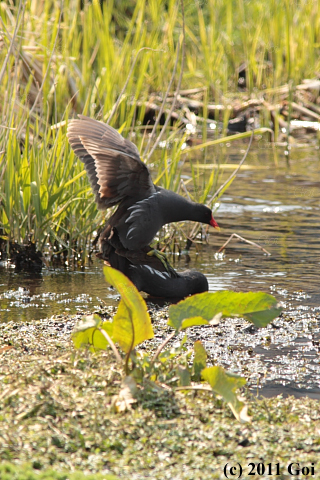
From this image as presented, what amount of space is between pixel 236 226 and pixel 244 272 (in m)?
1.25

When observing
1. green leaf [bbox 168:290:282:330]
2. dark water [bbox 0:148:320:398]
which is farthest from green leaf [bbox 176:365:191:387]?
dark water [bbox 0:148:320:398]

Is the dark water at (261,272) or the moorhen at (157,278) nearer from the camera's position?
the dark water at (261,272)

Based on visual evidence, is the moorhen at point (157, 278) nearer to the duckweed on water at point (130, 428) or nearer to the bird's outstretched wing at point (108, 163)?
the bird's outstretched wing at point (108, 163)

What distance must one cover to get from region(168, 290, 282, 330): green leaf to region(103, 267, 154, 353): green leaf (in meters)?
0.10

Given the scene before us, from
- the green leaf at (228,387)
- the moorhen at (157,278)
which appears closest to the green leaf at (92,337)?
the green leaf at (228,387)

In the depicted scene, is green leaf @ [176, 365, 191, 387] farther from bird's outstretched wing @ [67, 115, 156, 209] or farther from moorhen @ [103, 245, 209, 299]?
A: moorhen @ [103, 245, 209, 299]

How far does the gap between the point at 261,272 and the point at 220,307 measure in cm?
208

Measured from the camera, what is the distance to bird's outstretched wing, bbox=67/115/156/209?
3463 mm

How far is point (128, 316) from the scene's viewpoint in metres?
2.36

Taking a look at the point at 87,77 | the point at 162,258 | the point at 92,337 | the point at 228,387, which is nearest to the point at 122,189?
the point at 162,258

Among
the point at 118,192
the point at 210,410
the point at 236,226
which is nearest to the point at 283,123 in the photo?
the point at 236,226

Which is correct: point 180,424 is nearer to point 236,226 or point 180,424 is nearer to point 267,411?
point 267,411

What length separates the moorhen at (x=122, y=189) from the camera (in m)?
3.48

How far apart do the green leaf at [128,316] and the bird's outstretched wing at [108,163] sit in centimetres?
114
